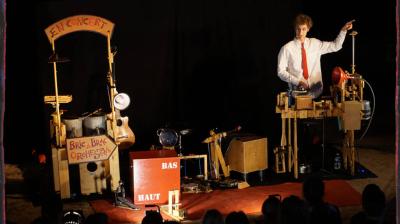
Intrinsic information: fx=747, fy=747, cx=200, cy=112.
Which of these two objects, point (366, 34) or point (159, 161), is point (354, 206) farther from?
point (366, 34)

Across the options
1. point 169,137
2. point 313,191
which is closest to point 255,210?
point 169,137

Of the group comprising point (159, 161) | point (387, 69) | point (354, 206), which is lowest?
point (354, 206)

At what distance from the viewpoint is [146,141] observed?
1095cm

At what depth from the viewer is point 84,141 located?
8734 millimetres

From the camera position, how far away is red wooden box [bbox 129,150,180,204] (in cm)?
856

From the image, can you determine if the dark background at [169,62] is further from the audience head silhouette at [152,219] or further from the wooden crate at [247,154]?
the audience head silhouette at [152,219]

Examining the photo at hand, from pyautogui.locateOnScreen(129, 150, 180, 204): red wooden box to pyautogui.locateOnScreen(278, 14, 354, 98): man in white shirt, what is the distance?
215cm

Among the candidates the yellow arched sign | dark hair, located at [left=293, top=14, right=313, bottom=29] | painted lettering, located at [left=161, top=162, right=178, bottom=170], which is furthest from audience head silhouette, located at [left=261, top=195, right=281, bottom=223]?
dark hair, located at [left=293, top=14, right=313, bottom=29]

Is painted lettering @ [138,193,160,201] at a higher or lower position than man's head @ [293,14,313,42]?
lower

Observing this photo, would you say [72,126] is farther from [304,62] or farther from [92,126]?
[304,62]

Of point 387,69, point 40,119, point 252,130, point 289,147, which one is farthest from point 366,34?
point 40,119

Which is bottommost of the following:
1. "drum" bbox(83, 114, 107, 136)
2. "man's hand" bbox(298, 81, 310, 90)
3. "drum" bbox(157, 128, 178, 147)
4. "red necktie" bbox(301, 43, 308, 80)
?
"drum" bbox(157, 128, 178, 147)

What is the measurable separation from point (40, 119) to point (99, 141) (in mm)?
1983

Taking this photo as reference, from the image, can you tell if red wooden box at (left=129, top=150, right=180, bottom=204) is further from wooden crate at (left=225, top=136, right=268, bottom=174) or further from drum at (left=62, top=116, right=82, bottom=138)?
wooden crate at (left=225, top=136, right=268, bottom=174)
